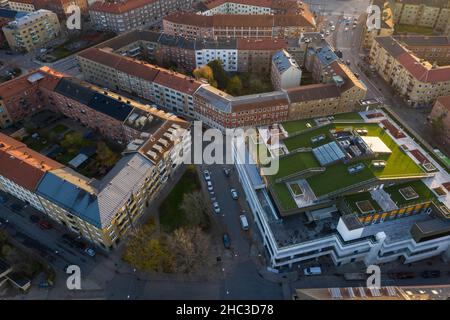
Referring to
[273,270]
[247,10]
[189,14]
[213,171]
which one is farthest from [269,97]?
[247,10]

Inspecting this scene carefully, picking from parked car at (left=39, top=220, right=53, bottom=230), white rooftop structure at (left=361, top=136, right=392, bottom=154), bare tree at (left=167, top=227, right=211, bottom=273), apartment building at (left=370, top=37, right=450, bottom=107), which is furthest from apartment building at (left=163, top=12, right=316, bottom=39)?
bare tree at (left=167, top=227, right=211, bottom=273)

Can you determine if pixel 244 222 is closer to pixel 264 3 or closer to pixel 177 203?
pixel 177 203

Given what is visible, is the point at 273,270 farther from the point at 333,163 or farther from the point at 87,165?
the point at 87,165

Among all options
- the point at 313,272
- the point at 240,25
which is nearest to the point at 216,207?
the point at 313,272

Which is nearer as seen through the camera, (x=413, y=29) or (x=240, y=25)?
(x=240, y=25)

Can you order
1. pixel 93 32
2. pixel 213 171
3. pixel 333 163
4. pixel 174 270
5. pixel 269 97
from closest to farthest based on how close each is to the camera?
pixel 174 270 < pixel 333 163 < pixel 213 171 < pixel 269 97 < pixel 93 32

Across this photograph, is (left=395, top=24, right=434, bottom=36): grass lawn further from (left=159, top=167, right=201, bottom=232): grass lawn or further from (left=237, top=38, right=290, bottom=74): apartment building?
(left=159, top=167, right=201, bottom=232): grass lawn

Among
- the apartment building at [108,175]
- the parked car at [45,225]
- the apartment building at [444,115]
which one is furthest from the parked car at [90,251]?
the apartment building at [444,115]
